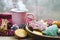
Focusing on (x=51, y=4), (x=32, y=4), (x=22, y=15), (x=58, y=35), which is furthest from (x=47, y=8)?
(x=58, y=35)

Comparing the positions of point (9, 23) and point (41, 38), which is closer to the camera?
point (41, 38)

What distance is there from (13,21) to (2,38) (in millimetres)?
174

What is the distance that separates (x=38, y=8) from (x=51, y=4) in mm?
147

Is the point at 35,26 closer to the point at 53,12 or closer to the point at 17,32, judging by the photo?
the point at 17,32

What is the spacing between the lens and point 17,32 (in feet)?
2.88

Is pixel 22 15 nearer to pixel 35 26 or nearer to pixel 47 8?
pixel 35 26

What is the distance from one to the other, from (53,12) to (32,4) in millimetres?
251

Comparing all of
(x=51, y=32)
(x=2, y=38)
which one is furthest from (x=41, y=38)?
(x=2, y=38)

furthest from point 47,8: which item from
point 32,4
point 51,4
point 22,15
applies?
point 22,15

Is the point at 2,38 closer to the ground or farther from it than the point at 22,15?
closer to the ground

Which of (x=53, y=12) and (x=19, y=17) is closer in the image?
(x=19, y=17)

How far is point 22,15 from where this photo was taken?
3.30 ft

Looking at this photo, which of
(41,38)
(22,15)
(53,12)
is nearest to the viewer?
(41,38)

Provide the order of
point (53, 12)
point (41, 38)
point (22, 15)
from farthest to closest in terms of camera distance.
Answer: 1. point (53, 12)
2. point (22, 15)
3. point (41, 38)
